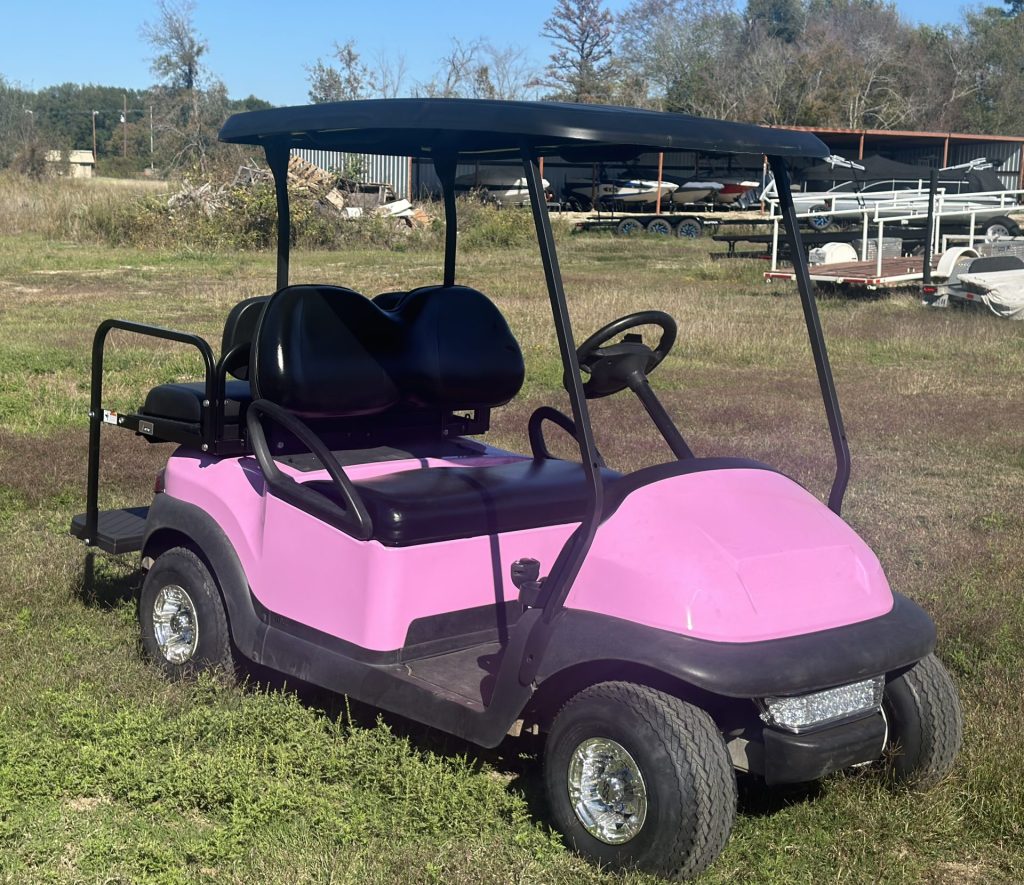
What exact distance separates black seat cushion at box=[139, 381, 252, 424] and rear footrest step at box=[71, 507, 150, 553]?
453 millimetres

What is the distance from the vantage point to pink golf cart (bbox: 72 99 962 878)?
315 centimetres

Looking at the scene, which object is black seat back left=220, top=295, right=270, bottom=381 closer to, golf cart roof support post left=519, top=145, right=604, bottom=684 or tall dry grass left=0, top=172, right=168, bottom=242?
golf cart roof support post left=519, top=145, right=604, bottom=684

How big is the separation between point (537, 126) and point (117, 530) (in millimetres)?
2586

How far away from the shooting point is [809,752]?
3.11 meters

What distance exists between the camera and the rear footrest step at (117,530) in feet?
15.6

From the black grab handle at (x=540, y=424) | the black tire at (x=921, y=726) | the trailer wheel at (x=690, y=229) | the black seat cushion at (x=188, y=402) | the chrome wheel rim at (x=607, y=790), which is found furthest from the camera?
the trailer wheel at (x=690, y=229)

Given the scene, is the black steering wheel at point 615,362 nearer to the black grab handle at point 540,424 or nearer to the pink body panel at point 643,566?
the pink body panel at point 643,566

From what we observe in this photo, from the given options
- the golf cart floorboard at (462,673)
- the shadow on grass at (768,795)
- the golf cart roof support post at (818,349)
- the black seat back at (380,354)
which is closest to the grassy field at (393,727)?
the shadow on grass at (768,795)

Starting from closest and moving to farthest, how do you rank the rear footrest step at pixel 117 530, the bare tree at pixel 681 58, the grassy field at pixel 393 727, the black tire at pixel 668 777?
the black tire at pixel 668 777 → the grassy field at pixel 393 727 → the rear footrest step at pixel 117 530 → the bare tree at pixel 681 58

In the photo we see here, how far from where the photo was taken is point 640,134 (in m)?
3.25

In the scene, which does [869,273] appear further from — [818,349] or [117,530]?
[818,349]

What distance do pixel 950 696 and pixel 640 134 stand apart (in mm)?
1709

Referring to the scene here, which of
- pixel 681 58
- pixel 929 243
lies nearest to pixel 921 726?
pixel 929 243

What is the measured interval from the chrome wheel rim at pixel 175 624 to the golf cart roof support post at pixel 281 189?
112cm
